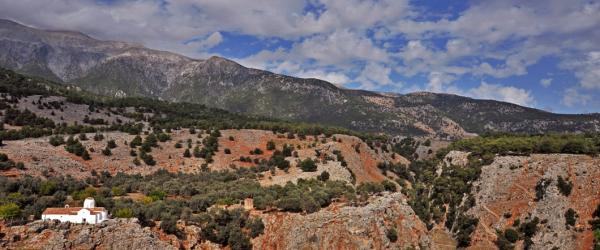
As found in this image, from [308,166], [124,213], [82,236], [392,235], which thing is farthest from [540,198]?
[82,236]

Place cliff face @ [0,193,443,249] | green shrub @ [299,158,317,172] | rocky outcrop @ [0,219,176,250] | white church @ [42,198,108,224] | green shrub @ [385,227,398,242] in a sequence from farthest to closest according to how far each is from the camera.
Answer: green shrub @ [299,158,317,172]
green shrub @ [385,227,398,242]
white church @ [42,198,108,224]
cliff face @ [0,193,443,249]
rocky outcrop @ [0,219,176,250]

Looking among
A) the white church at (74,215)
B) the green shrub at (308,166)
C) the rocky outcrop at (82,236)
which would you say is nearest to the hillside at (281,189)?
the rocky outcrop at (82,236)

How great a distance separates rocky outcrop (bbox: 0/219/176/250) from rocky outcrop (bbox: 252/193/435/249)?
9.41 m

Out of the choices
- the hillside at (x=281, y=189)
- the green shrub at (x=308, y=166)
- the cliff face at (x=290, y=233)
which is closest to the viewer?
the cliff face at (x=290, y=233)

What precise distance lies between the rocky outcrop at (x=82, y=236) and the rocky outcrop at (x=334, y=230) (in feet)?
30.9

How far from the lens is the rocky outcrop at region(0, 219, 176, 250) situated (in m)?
27.3

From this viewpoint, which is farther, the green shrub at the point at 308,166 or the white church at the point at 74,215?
the green shrub at the point at 308,166

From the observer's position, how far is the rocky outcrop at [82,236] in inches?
1076

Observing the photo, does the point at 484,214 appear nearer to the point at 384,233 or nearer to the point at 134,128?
the point at 384,233

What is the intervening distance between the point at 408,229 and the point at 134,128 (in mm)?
58200

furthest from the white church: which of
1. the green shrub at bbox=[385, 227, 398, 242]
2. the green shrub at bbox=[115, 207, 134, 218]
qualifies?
the green shrub at bbox=[385, 227, 398, 242]

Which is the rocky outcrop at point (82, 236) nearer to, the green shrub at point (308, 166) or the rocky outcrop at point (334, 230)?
the rocky outcrop at point (334, 230)

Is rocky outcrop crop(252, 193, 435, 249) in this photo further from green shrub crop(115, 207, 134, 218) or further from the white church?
the white church

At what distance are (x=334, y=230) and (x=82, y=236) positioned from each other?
1911cm
